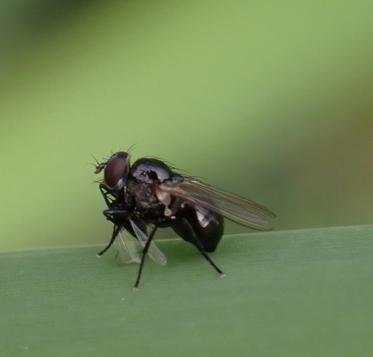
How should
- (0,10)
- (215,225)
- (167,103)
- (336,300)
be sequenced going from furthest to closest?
(0,10) → (167,103) → (215,225) → (336,300)

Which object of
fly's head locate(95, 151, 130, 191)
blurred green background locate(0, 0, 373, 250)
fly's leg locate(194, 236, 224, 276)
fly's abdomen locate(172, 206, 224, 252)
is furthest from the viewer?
blurred green background locate(0, 0, 373, 250)

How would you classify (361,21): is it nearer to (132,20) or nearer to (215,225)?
(132,20)

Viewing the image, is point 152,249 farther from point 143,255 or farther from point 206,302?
point 206,302

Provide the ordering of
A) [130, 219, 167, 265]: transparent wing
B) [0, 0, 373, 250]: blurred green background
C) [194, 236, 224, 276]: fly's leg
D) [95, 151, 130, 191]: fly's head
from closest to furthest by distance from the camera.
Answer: [194, 236, 224, 276]: fly's leg, [130, 219, 167, 265]: transparent wing, [95, 151, 130, 191]: fly's head, [0, 0, 373, 250]: blurred green background

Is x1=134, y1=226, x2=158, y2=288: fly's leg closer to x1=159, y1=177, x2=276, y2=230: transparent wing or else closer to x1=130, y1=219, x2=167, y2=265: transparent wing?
x1=130, y1=219, x2=167, y2=265: transparent wing

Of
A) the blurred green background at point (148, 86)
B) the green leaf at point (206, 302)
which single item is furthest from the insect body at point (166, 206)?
the blurred green background at point (148, 86)

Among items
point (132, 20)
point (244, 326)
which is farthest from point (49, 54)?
point (244, 326)

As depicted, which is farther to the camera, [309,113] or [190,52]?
[309,113]

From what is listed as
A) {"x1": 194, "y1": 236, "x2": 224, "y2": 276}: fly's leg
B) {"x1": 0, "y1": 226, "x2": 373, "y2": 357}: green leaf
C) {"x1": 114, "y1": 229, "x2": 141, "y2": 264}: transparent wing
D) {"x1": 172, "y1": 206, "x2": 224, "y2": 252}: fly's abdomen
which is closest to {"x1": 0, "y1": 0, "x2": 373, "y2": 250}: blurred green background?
{"x1": 114, "y1": 229, "x2": 141, "y2": 264}: transparent wing
